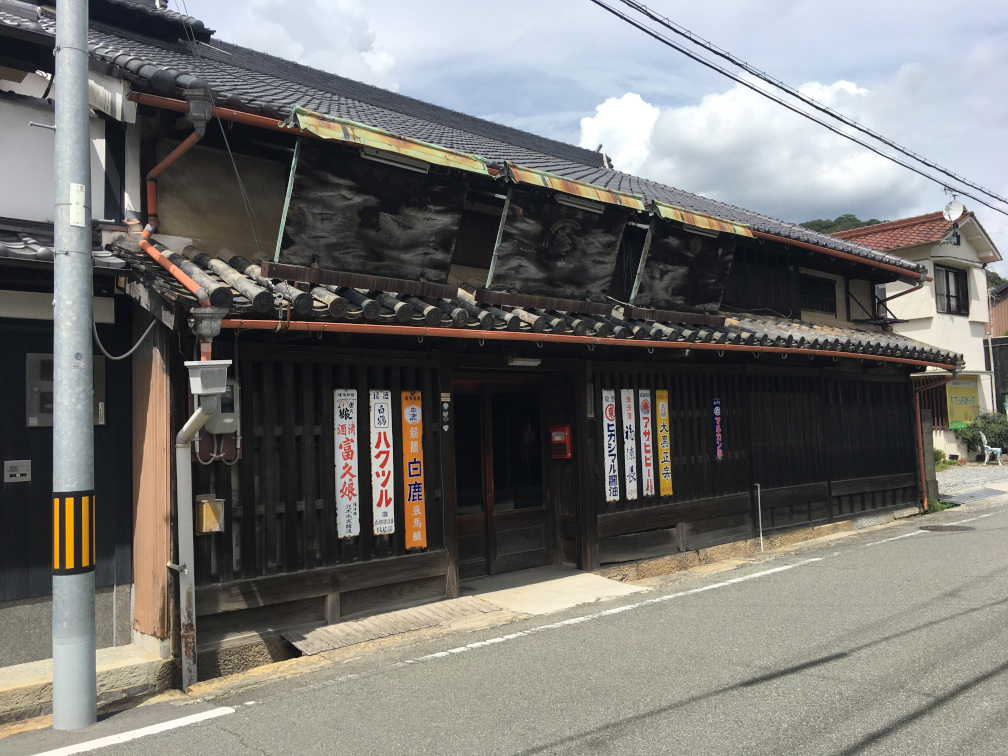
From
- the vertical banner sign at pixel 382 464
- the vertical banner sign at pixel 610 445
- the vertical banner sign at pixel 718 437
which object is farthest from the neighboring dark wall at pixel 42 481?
the vertical banner sign at pixel 718 437

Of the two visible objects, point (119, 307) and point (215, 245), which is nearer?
point (119, 307)

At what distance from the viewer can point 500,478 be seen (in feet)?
35.3

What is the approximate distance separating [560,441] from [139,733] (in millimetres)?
6804

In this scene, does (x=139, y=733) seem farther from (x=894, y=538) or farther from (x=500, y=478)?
(x=894, y=538)

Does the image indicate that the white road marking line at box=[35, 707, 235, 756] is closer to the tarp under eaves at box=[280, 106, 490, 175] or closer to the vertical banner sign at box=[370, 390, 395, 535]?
the vertical banner sign at box=[370, 390, 395, 535]

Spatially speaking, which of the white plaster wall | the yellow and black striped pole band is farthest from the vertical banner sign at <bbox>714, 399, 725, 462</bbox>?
the yellow and black striped pole band

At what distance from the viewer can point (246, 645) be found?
702 centimetres

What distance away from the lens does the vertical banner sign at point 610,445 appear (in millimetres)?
10883

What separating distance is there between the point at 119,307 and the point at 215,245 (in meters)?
1.32

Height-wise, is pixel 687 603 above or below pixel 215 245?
below

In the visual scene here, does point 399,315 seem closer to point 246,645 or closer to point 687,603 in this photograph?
point 246,645

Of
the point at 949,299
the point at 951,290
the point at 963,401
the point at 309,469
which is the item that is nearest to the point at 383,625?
the point at 309,469

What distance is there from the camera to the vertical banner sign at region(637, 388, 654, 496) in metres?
11.4

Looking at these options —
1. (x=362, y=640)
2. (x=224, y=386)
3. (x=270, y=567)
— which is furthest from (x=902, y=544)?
(x=224, y=386)
